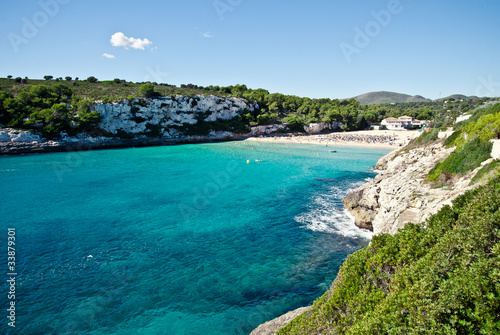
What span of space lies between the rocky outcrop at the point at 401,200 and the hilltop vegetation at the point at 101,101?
30887 mm

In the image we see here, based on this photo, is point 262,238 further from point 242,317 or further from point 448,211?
point 448,211

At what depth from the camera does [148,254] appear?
602 inches

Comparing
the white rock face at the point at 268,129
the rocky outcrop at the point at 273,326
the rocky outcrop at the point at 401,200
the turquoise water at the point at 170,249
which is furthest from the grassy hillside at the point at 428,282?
the white rock face at the point at 268,129

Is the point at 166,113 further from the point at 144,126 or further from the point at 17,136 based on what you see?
the point at 17,136

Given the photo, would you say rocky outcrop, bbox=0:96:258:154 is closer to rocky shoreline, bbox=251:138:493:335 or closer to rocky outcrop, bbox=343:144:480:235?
rocky outcrop, bbox=343:144:480:235

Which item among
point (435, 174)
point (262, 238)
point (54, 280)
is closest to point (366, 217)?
point (435, 174)

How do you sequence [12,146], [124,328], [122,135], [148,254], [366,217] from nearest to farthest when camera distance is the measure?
1. [124,328]
2. [148,254]
3. [366,217]
4. [12,146]
5. [122,135]

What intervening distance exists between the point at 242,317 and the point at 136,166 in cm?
3667

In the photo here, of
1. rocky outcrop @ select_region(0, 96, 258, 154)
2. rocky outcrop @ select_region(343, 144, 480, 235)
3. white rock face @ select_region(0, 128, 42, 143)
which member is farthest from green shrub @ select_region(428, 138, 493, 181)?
white rock face @ select_region(0, 128, 42, 143)

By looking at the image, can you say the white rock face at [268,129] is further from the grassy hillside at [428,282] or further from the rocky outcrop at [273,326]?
the grassy hillside at [428,282]

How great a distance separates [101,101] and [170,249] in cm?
6633

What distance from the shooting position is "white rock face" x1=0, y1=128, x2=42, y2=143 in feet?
174

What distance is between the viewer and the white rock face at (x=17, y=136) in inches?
2088

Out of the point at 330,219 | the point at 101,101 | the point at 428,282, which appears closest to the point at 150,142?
the point at 101,101
